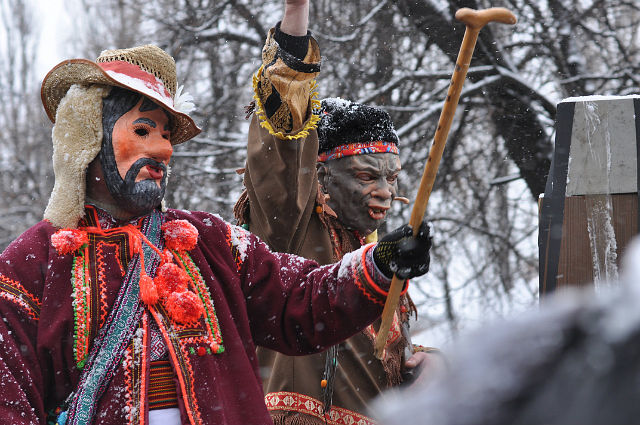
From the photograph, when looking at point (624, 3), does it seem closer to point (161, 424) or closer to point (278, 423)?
point (278, 423)

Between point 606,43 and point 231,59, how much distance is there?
4.00m

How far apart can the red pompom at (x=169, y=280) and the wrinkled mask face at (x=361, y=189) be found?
1.28 metres

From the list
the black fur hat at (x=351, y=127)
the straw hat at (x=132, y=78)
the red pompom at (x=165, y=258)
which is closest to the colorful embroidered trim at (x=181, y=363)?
the red pompom at (x=165, y=258)

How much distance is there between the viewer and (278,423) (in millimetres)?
3291

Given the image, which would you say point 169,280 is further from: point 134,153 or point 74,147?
point 74,147

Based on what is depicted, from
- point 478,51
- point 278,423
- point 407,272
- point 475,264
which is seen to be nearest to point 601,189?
point 407,272

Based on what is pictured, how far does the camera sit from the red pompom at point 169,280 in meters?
2.56

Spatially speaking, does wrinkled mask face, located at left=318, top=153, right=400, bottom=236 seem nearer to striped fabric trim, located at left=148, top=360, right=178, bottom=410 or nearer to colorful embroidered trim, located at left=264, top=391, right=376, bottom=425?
colorful embroidered trim, located at left=264, top=391, right=376, bottom=425

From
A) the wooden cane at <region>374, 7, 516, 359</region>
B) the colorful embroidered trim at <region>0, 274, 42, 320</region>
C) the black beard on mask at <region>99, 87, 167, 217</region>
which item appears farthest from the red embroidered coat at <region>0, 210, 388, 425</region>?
the wooden cane at <region>374, 7, 516, 359</region>

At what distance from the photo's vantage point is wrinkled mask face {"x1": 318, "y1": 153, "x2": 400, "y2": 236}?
372 cm

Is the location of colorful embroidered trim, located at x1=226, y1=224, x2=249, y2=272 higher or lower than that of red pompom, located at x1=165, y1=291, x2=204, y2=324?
higher

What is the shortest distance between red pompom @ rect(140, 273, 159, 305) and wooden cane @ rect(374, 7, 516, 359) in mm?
688

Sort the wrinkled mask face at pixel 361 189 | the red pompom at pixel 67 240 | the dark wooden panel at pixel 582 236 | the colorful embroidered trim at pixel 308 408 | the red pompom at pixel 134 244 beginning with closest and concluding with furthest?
the red pompom at pixel 67 240
the red pompom at pixel 134 244
the dark wooden panel at pixel 582 236
the colorful embroidered trim at pixel 308 408
the wrinkled mask face at pixel 361 189

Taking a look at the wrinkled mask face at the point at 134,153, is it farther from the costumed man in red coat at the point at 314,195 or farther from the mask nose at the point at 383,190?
the mask nose at the point at 383,190
